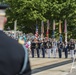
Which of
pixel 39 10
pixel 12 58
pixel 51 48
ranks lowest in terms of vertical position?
pixel 51 48

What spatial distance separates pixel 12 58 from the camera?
2234mm

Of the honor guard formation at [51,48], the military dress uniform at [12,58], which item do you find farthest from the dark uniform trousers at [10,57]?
the honor guard formation at [51,48]

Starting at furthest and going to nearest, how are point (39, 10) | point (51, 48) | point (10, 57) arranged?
point (39, 10) < point (51, 48) < point (10, 57)

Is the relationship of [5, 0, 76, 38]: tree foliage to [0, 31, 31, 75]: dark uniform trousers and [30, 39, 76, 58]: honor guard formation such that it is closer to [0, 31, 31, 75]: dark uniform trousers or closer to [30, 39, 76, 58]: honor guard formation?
[30, 39, 76, 58]: honor guard formation

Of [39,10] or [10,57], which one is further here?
[39,10]

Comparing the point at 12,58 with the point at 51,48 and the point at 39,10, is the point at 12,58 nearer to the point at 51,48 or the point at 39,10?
the point at 51,48

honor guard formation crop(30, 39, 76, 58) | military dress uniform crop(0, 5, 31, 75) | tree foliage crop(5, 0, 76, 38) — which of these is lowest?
honor guard formation crop(30, 39, 76, 58)

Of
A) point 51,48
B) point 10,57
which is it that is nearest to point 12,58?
point 10,57

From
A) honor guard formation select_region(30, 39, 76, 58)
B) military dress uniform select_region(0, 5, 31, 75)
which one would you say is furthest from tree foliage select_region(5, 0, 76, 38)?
military dress uniform select_region(0, 5, 31, 75)

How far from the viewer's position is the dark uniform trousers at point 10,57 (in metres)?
2.21

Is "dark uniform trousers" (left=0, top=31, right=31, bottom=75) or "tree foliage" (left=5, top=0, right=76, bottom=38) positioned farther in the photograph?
"tree foliage" (left=5, top=0, right=76, bottom=38)

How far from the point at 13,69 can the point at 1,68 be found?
0.27ft

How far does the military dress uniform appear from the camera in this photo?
87.1 inches

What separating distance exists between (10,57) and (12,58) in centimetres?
1
